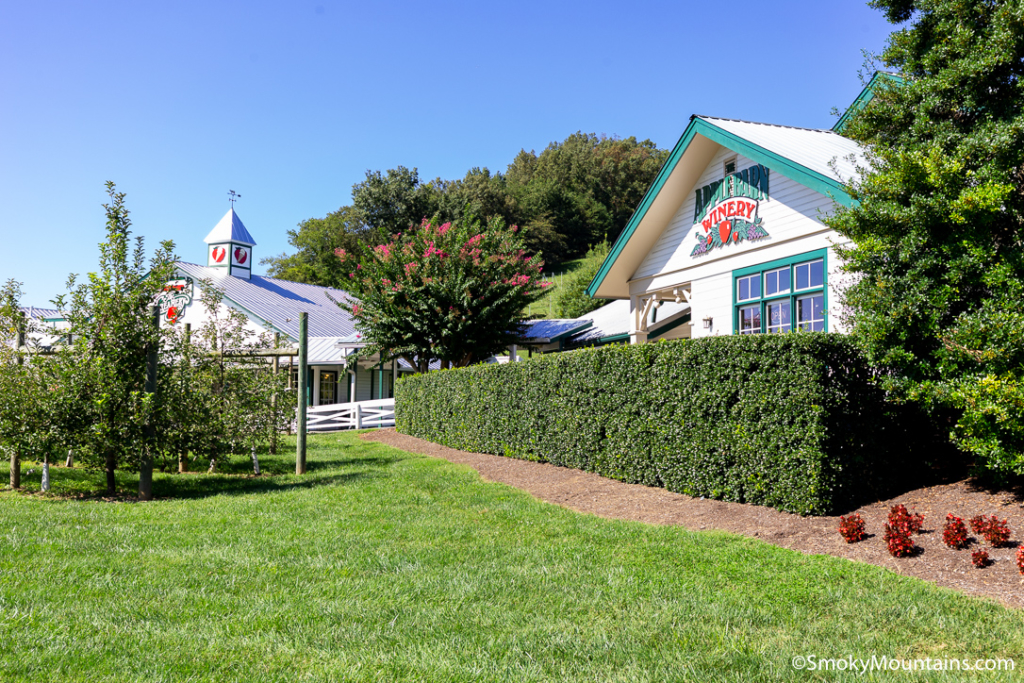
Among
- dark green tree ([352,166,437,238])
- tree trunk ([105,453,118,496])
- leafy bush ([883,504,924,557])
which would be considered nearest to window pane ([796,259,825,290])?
leafy bush ([883,504,924,557])

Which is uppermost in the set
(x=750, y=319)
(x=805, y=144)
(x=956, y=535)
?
(x=805, y=144)

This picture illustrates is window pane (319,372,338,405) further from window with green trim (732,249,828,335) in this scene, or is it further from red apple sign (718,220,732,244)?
window with green trim (732,249,828,335)

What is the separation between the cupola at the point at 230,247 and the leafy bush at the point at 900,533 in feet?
118

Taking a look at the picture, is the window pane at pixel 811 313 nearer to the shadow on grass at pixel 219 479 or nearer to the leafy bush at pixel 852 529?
the leafy bush at pixel 852 529

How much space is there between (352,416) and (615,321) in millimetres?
10011

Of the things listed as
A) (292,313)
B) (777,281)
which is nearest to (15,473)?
(777,281)

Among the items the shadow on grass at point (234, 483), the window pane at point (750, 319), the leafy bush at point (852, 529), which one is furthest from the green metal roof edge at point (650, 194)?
the leafy bush at point (852, 529)

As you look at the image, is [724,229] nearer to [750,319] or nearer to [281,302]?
[750,319]

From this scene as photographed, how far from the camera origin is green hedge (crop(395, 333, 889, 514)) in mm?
7387

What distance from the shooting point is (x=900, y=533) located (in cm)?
599

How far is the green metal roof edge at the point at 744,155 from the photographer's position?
10.8 metres

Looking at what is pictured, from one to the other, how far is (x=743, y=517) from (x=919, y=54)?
18.9 feet

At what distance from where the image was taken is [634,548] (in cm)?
655

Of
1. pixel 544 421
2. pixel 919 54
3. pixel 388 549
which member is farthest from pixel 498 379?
pixel 919 54
